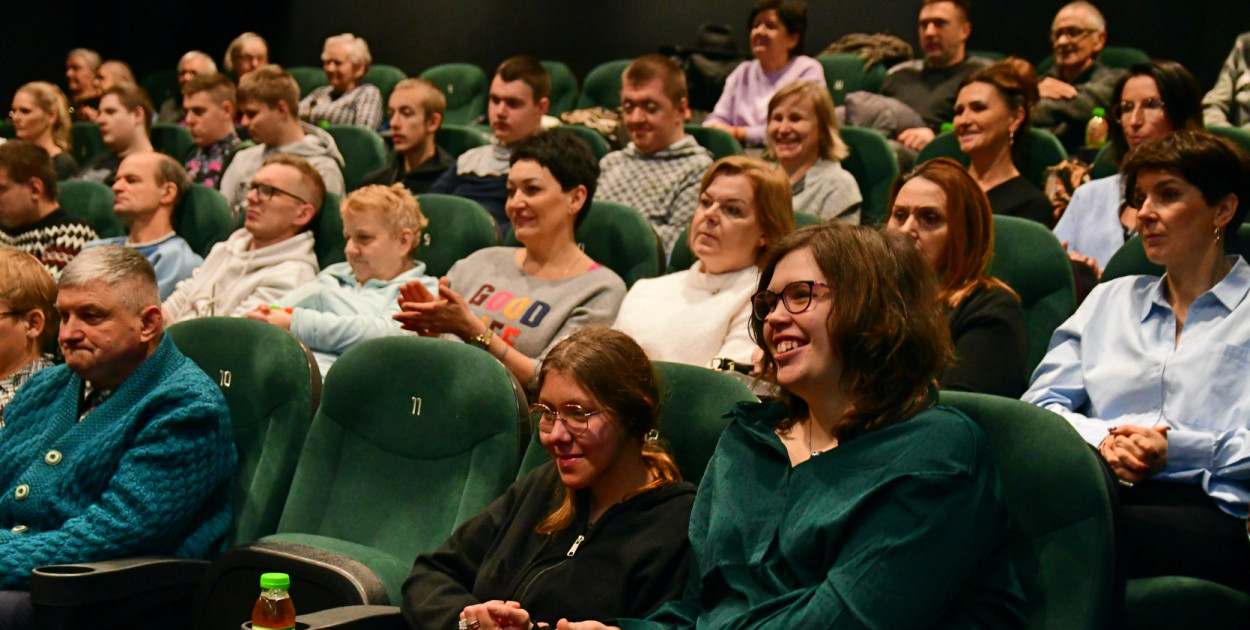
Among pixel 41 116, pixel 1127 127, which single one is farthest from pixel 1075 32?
pixel 41 116

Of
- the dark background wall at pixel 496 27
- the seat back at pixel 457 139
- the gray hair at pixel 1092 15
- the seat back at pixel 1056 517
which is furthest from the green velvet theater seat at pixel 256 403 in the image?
the dark background wall at pixel 496 27

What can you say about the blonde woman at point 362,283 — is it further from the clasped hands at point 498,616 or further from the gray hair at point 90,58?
the gray hair at point 90,58

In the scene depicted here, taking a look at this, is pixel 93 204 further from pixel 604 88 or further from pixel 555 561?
pixel 555 561

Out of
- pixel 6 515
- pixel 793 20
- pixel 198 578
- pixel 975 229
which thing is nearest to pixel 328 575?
pixel 198 578

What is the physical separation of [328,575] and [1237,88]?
416 cm

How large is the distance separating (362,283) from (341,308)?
0.13 m

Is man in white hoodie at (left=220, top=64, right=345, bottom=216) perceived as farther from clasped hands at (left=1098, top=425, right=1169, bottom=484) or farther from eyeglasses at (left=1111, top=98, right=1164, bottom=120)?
clasped hands at (left=1098, top=425, right=1169, bottom=484)

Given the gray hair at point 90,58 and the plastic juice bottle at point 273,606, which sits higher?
the plastic juice bottle at point 273,606

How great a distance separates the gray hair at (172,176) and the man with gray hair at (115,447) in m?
1.52

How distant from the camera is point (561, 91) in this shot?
22.0ft

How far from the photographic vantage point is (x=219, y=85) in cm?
516

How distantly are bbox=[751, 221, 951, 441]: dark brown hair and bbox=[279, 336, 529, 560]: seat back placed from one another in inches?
33.0

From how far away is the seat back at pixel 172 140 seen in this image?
5.69 m

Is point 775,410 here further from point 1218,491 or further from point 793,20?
point 793,20
